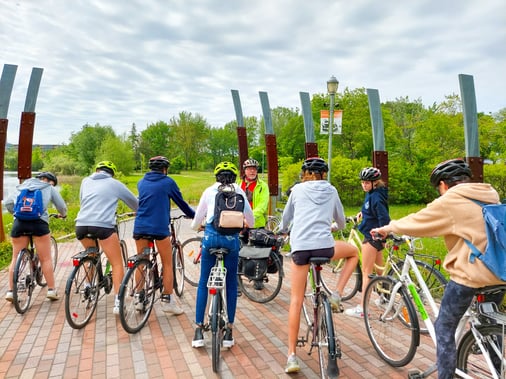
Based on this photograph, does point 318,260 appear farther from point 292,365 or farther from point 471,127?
point 471,127

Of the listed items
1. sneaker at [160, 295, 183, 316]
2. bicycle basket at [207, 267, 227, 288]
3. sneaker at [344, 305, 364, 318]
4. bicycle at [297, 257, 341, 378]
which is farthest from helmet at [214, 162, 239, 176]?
sneaker at [344, 305, 364, 318]

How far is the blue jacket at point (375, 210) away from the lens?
4117 millimetres

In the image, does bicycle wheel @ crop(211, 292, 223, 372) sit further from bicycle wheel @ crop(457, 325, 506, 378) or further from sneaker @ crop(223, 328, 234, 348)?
bicycle wheel @ crop(457, 325, 506, 378)

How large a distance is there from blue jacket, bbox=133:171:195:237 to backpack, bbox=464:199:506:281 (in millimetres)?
3018

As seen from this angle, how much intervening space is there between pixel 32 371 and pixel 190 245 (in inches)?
128

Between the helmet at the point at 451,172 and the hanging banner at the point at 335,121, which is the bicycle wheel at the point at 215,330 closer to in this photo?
the helmet at the point at 451,172

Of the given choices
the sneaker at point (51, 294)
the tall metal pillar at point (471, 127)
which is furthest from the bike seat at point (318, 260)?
the sneaker at point (51, 294)

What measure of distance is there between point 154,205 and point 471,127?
4609mm

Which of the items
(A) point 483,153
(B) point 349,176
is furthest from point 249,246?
(A) point 483,153

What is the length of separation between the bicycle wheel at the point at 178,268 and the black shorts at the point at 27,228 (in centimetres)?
175

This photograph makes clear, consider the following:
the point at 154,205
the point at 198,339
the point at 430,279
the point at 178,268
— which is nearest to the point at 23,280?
the point at 178,268

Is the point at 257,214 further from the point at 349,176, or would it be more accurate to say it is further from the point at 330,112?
the point at 349,176

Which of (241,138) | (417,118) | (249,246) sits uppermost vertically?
(417,118)

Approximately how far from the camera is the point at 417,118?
92.3 feet
